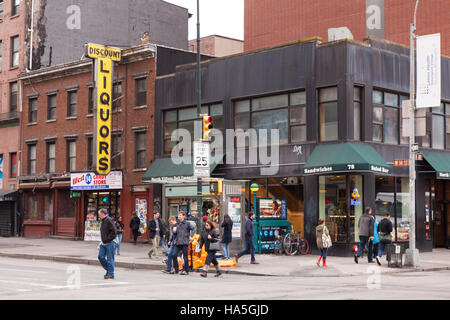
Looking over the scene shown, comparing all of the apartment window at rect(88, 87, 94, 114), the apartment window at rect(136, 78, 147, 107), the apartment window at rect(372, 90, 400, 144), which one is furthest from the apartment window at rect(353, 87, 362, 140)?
the apartment window at rect(88, 87, 94, 114)

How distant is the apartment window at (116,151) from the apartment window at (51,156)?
17.7ft

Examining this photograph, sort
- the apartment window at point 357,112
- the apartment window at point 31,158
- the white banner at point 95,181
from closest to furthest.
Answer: the apartment window at point 357,112 → the white banner at point 95,181 → the apartment window at point 31,158

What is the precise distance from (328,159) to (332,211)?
227 centimetres

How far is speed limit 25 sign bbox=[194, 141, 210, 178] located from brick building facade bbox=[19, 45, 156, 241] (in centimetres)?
1178

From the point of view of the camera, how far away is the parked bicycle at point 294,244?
2638 centimetres

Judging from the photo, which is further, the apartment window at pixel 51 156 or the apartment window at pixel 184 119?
the apartment window at pixel 51 156

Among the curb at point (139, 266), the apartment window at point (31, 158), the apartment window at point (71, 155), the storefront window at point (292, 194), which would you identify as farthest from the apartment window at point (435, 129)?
the apartment window at point (31, 158)

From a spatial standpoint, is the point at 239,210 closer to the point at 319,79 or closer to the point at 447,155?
the point at 319,79

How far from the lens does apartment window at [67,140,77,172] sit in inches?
1518

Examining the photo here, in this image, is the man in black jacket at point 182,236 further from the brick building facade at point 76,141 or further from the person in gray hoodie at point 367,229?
the brick building facade at point 76,141

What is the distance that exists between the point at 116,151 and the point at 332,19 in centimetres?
1814

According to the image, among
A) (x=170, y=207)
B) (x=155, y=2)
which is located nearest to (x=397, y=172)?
(x=170, y=207)

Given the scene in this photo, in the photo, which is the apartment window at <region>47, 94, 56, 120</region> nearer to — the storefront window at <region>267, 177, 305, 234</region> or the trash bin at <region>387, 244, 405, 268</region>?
the storefront window at <region>267, 177, 305, 234</region>
